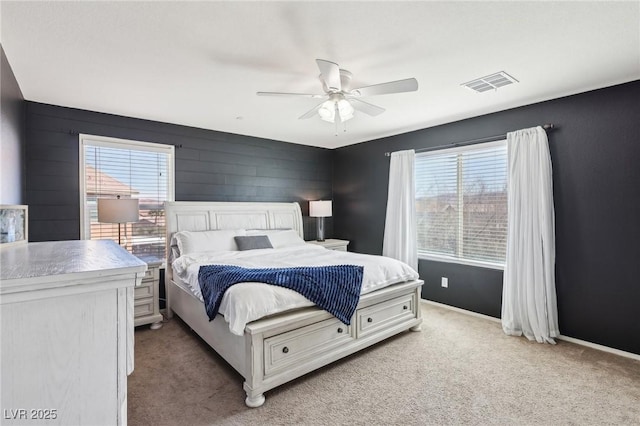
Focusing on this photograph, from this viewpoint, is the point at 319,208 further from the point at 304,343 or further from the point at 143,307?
the point at 304,343

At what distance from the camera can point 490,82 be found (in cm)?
286

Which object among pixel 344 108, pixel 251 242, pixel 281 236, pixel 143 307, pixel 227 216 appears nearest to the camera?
pixel 344 108

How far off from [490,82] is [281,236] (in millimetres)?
3168

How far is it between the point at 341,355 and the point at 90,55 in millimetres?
3079

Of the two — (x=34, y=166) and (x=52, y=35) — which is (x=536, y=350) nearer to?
(x=52, y=35)

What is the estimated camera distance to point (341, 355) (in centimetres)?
269

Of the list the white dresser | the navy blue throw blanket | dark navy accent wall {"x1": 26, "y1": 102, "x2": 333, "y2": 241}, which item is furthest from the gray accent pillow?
the white dresser

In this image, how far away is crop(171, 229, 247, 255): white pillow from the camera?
3.77 m

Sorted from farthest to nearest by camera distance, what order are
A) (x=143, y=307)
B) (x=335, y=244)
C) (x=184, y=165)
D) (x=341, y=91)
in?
(x=335, y=244) → (x=184, y=165) → (x=143, y=307) → (x=341, y=91)

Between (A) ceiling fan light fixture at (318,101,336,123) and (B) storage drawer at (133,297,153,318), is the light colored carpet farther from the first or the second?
(A) ceiling fan light fixture at (318,101,336,123)

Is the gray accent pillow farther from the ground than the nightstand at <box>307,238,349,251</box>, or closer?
farther from the ground

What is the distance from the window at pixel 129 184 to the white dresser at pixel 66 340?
3.34 metres

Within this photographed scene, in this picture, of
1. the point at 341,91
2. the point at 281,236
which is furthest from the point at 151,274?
the point at 341,91

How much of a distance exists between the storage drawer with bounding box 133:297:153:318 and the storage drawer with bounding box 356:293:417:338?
2371mm
